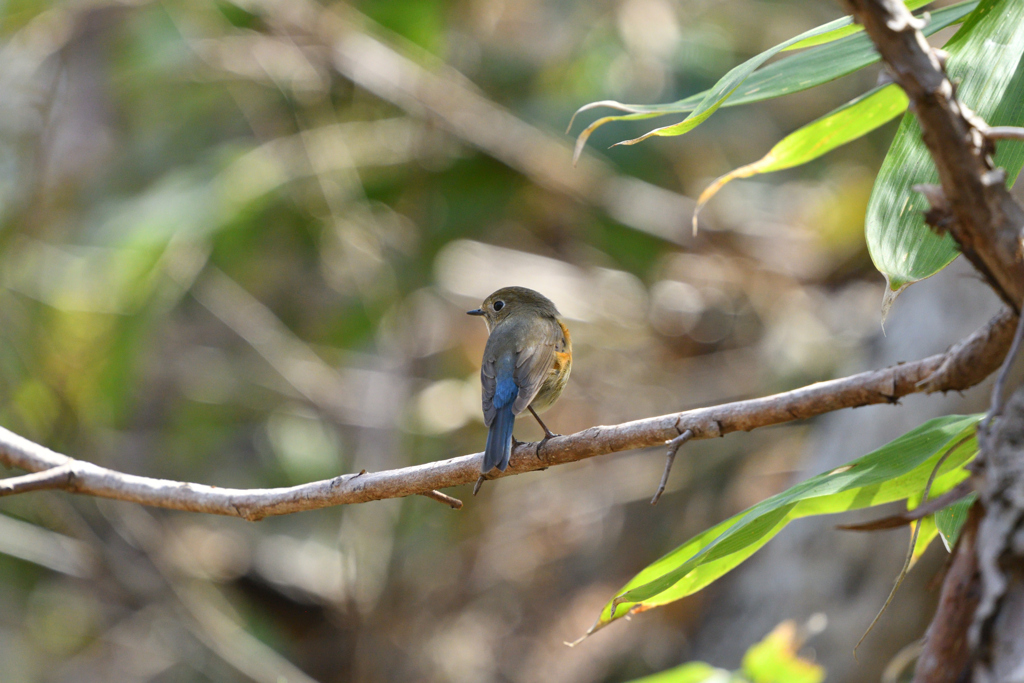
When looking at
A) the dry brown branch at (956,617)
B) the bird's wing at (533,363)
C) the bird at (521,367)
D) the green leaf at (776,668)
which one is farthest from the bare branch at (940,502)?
the bird's wing at (533,363)

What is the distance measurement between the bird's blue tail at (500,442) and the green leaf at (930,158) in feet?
2.81

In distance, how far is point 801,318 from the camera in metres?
5.93

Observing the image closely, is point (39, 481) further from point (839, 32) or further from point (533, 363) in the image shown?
point (839, 32)

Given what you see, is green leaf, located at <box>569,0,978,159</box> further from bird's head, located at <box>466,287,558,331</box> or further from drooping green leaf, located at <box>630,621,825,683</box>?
bird's head, located at <box>466,287,558,331</box>

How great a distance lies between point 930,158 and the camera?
145 centimetres

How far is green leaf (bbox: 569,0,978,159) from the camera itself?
1.49m

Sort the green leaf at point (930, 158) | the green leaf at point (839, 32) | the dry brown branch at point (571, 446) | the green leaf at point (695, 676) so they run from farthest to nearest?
the green leaf at point (695, 676)
the green leaf at point (839, 32)
the green leaf at point (930, 158)
the dry brown branch at point (571, 446)

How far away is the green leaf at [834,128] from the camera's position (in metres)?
1.67

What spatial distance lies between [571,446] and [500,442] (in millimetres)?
471

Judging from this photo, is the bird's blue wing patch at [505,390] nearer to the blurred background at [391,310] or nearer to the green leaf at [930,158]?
the green leaf at [930,158]

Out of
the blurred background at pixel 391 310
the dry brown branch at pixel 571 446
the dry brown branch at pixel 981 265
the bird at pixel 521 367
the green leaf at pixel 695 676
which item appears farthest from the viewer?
the blurred background at pixel 391 310

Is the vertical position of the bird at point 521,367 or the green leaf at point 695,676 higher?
the bird at point 521,367

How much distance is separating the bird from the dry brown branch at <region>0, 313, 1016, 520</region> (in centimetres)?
30

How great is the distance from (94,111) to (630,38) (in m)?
5.30
